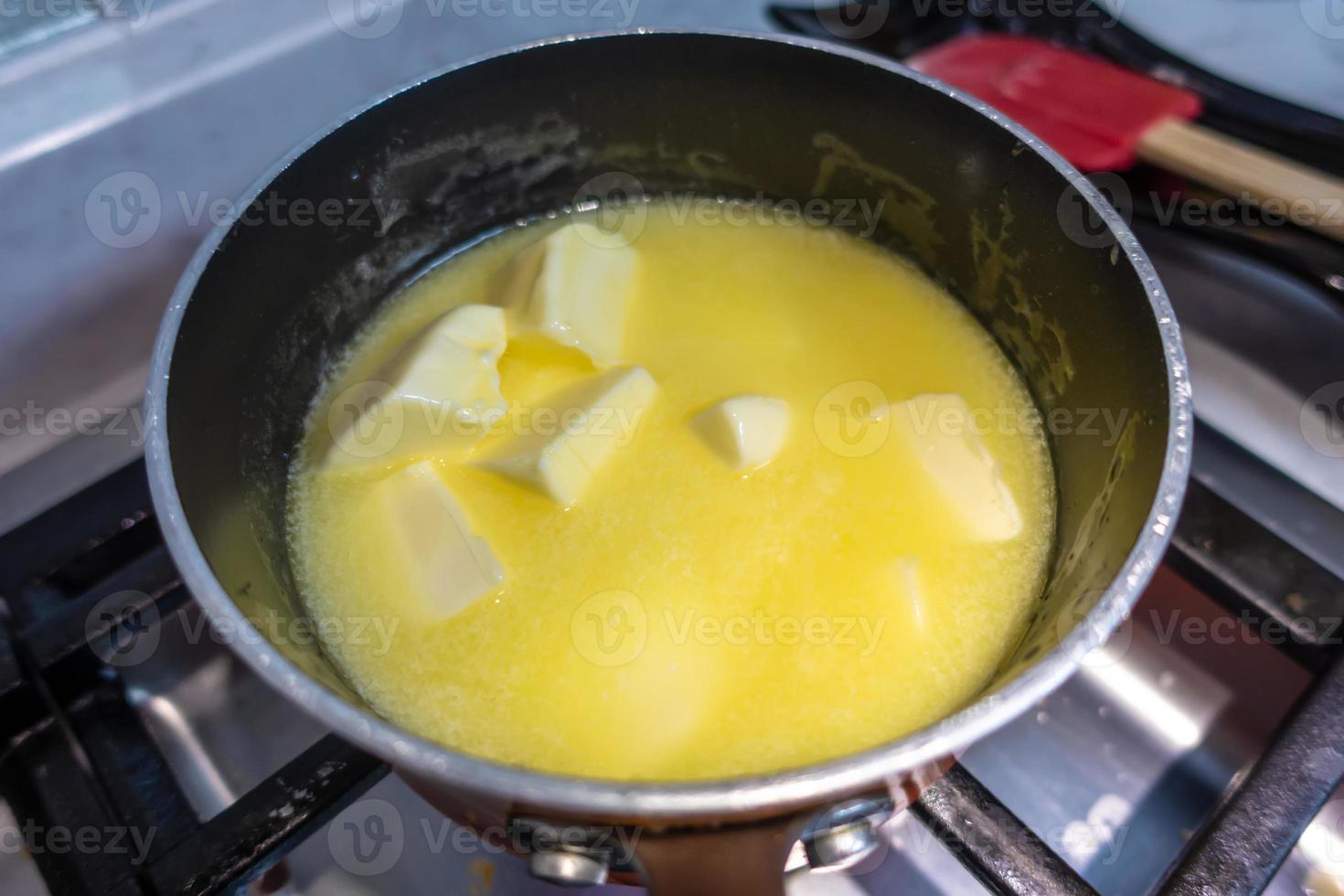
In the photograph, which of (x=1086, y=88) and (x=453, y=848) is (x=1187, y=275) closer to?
(x=1086, y=88)

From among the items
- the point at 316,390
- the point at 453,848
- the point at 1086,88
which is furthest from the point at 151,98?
the point at 1086,88

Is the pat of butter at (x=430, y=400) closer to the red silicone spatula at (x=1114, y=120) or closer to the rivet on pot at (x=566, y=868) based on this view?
the rivet on pot at (x=566, y=868)

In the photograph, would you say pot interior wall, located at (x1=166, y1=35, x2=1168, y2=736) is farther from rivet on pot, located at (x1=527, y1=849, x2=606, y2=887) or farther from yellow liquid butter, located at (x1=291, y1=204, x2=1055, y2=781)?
rivet on pot, located at (x1=527, y1=849, x2=606, y2=887)

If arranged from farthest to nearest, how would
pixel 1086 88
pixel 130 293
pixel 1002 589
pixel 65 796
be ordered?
1. pixel 1086 88
2. pixel 130 293
3. pixel 1002 589
4. pixel 65 796

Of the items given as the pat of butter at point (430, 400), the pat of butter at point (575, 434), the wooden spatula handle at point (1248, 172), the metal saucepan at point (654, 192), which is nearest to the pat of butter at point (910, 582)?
the metal saucepan at point (654, 192)

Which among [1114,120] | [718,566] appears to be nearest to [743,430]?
[718,566]

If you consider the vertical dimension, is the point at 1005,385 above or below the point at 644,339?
below
